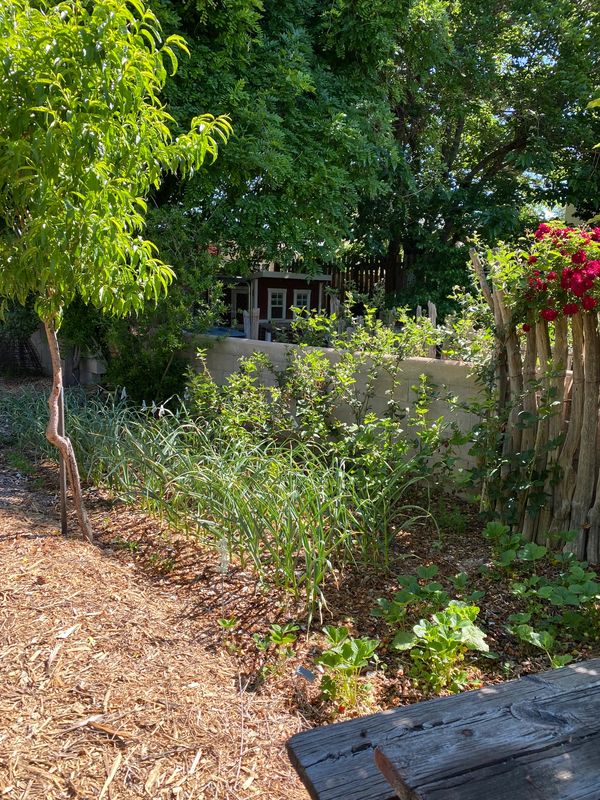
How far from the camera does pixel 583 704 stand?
5.19 ft

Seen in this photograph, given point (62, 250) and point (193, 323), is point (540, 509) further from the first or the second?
point (193, 323)

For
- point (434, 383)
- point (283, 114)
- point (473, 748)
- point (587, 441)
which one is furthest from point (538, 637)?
point (283, 114)

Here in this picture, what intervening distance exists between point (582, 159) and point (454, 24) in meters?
3.95

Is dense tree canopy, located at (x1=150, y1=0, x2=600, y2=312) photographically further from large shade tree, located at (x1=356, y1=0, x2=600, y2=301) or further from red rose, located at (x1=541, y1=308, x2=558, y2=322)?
red rose, located at (x1=541, y1=308, x2=558, y2=322)

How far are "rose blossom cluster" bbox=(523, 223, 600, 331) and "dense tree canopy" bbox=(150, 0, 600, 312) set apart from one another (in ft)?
17.6

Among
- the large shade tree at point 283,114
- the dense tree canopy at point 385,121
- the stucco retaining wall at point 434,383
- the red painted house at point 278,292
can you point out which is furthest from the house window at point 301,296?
the stucco retaining wall at point 434,383

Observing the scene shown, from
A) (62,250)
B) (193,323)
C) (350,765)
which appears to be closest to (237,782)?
(350,765)

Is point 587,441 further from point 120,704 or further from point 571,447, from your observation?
point 120,704

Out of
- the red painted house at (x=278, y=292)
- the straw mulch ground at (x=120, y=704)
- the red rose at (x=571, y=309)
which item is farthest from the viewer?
the red painted house at (x=278, y=292)

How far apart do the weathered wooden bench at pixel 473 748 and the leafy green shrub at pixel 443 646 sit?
1051 millimetres

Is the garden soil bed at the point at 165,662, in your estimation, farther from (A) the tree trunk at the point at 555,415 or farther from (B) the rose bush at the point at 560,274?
(B) the rose bush at the point at 560,274

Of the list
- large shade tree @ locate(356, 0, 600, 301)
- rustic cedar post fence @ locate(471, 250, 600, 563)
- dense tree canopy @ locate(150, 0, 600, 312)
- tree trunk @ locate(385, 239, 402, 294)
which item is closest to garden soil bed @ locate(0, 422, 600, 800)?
rustic cedar post fence @ locate(471, 250, 600, 563)

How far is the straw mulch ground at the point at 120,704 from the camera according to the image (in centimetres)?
218

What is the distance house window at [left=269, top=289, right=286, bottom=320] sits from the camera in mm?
16484
